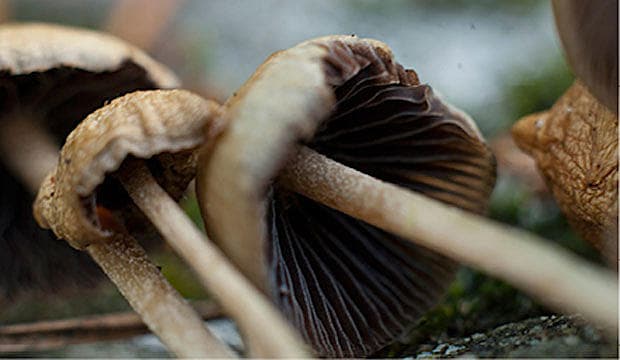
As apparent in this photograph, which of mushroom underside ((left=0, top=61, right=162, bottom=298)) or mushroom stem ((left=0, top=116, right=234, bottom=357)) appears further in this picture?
mushroom underside ((left=0, top=61, right=162, bottom=298))

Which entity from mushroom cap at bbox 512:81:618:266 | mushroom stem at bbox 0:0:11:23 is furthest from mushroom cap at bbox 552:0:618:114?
mushroom stem at bbox 0:0:11:23

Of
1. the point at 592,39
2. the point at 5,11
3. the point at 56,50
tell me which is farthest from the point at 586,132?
the point at 5,11

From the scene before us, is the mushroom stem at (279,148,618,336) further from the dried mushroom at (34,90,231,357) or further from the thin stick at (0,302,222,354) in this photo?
the thin stick at (0,302,222,354)

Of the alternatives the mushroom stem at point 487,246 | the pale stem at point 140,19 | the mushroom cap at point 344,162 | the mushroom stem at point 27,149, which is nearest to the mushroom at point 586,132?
the mushroom cap at point 344,162

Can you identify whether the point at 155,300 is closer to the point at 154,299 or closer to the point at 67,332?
the point at 154,299

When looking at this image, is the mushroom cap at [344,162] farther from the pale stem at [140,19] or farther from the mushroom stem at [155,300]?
the pale stem at [140,19]

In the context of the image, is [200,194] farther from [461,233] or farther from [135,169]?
[461,233]

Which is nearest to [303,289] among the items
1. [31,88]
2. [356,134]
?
[356,134]

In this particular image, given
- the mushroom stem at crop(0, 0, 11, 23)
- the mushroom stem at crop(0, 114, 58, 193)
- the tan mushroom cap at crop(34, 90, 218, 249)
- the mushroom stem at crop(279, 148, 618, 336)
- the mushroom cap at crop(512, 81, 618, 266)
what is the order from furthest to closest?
the mushroom stem at crop(0, 0, 11, 23), the mushroom stem at crop(0, 114, 58, 193), the mushroom cap at crop(512, 81, 618, 266), the tan mushroom cap at crop(34, 90, 218, 249), the mushroom stem at crop(279, 148, 618, 336)
